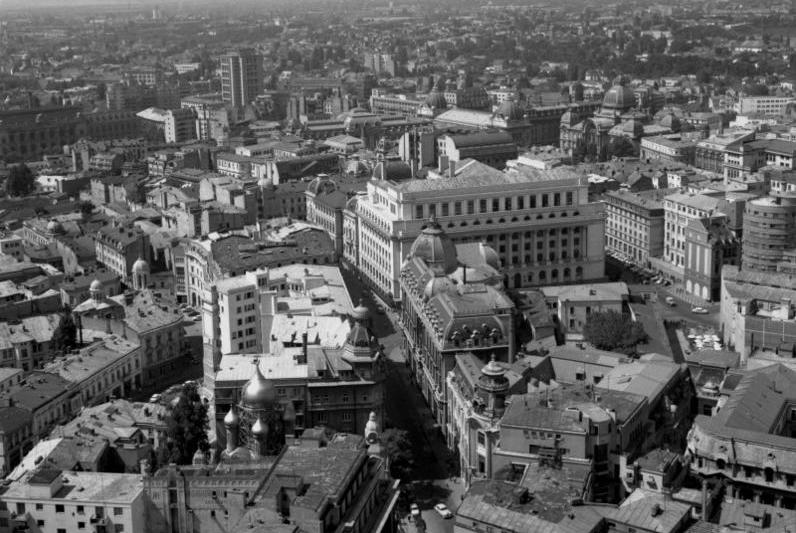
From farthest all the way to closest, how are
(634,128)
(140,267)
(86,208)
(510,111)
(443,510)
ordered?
(510,111) < (634,128) < (86,208) < (140,267) < (443,510)

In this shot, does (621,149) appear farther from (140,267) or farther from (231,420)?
(231,420)

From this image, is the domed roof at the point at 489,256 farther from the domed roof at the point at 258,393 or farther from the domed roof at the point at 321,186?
the domed roof at the point at 321,186

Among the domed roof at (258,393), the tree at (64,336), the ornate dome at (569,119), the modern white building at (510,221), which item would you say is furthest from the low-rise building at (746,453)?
the ornate dome at (569,119)

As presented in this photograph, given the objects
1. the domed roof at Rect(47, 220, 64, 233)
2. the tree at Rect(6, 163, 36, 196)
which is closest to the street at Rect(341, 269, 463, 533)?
the domed roof at Rect(47, 220, 64, 233)

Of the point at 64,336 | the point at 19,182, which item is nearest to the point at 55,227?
the point at 19,182

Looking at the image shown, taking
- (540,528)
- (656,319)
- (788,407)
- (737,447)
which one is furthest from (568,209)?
(540,528)

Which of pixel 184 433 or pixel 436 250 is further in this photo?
pixel 436 250

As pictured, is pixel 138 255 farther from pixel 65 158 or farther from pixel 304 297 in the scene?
pixel 65 158
